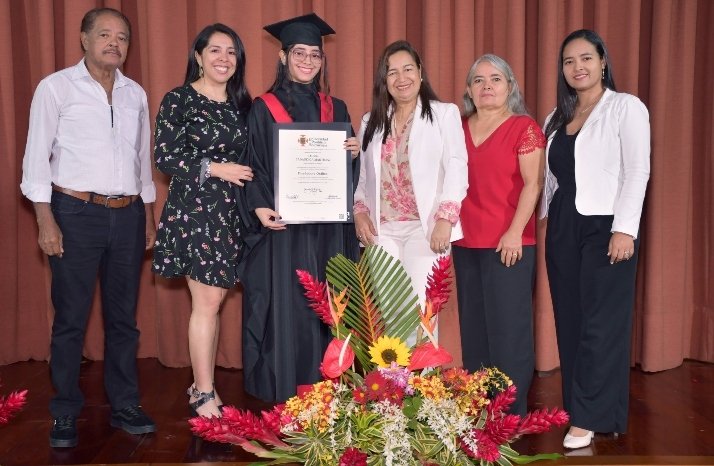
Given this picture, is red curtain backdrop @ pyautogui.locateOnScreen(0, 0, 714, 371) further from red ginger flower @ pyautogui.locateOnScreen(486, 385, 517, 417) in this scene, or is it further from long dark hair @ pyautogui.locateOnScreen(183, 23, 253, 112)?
red ginger flower @ pyautogui.locateOnScreen(486, 385, 517, 417)

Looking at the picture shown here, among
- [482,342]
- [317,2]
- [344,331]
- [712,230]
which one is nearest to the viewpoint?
[344,331]

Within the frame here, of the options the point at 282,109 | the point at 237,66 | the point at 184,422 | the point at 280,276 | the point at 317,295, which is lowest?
the point at 184,422

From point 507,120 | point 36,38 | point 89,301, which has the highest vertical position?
point 36,38

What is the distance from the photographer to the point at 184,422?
9.75 feet

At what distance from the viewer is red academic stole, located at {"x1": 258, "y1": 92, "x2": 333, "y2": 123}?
2699mm

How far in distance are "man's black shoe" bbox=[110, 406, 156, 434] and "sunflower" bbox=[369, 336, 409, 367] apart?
194cm

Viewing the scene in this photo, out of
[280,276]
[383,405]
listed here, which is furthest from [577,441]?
[383,405]

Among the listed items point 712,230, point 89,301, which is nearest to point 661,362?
point 712,230

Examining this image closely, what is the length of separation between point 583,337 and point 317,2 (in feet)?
7.23

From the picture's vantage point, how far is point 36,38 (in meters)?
3.80

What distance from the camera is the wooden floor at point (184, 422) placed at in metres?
2.60

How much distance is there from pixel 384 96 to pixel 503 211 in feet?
2.11

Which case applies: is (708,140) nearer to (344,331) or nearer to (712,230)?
(712,230)

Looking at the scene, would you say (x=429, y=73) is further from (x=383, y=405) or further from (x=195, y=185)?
(x=383, y=405)
